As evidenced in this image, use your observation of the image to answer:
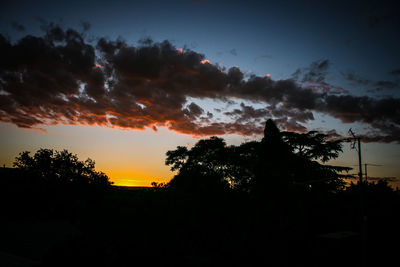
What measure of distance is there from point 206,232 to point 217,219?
2.67 m

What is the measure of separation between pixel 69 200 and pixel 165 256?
39.7 m

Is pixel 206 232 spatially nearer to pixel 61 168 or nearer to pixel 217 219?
pixel 217 219

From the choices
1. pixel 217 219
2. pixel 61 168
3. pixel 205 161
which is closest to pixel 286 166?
pixel 217 219

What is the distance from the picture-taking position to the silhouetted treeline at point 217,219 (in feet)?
33.0

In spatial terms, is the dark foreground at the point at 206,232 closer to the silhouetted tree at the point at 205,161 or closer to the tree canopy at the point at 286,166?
the tree canopy at the point at 286,166

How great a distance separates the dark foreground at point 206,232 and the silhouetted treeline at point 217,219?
60 millimetres

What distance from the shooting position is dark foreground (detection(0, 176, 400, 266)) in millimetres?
9312

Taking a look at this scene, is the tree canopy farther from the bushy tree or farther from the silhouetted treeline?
the bushy tree

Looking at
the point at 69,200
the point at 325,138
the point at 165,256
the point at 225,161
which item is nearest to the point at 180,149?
the point at 225,161

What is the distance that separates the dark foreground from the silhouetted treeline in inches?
2.4

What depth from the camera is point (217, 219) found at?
24938mm

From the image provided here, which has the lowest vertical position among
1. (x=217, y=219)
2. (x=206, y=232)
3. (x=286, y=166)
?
(x=206, y=232)

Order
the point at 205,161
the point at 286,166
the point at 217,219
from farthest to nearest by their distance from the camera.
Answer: the point at 205,161 → the point at 286,166 → the point at 217,219

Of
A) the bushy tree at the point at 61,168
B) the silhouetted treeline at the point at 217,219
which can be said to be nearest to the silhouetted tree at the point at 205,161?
the silhouetted treeline at the point at 217,219
